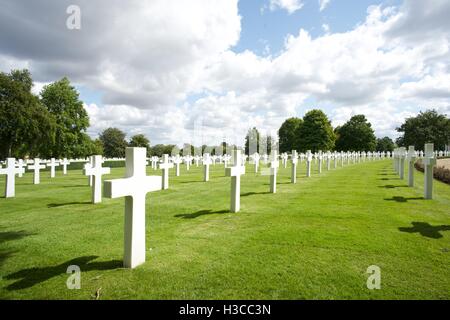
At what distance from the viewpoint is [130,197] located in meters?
3.99

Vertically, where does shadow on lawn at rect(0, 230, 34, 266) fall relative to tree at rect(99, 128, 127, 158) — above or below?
below

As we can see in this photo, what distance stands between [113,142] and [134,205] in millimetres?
88101

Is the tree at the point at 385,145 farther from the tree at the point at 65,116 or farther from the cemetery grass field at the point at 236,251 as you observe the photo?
the cemetery grass field at the point at 236,251

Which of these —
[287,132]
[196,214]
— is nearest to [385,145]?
[287,132]

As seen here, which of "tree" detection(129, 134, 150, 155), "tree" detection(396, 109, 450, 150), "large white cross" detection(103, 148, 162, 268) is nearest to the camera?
"large white cross" detection(103, 148, 162, 268)

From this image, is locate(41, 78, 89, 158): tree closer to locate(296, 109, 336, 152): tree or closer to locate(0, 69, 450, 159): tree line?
locate(0, 69, 450, 159): tree line

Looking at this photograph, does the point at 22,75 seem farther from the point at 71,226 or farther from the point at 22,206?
the point at 71,226

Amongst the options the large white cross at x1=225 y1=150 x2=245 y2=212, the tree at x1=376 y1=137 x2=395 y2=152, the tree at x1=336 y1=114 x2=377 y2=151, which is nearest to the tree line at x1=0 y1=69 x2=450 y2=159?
the tree at x1=336 y1=114 x2=377 y2=151

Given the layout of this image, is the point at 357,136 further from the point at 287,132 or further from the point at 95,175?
the point at 95,175

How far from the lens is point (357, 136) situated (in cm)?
6981

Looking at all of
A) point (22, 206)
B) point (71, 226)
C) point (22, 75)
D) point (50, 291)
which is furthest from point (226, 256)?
point (22, 75)

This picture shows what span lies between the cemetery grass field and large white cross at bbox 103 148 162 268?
0.64ft

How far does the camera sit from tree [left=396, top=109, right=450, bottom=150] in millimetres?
59344
